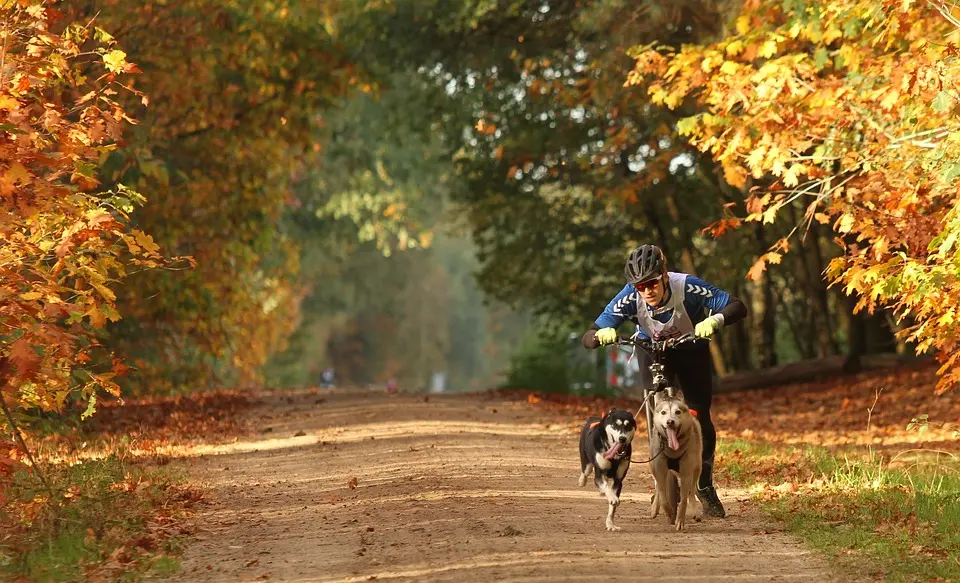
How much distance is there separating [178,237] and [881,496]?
1480 cm

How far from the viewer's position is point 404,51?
24594mm

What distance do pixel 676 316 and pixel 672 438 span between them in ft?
3.09

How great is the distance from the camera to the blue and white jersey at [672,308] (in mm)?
9117

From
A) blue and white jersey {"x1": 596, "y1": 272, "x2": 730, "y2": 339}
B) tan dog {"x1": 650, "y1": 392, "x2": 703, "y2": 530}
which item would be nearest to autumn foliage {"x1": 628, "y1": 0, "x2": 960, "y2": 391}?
blue and white jersey {"x1": 596, "y1": 272, "x2": 730, "y2": 339}

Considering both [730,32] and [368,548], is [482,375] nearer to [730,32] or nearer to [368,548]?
[730,32]

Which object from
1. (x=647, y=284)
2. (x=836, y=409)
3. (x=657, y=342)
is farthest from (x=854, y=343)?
(x=647, y=284)

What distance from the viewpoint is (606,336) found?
28.9 feet

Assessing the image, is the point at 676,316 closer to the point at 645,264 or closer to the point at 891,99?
the point at 645,264

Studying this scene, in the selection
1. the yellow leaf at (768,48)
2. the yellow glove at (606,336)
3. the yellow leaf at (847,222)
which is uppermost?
the yellow leaf at (768,48)

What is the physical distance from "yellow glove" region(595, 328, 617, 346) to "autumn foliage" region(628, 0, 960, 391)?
2196 millimetres

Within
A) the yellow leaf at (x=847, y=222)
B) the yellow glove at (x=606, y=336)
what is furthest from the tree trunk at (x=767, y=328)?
the yellow glove at (x=606, y=336)

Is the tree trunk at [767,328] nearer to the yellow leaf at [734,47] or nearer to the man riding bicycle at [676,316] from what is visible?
the yellow leaf at [734,47]

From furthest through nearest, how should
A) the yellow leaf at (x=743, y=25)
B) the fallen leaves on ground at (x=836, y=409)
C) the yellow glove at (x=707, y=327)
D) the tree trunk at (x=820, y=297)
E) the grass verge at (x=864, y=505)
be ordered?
the tree trunk at (x=820, y=297) → the fallen leaves on ground at (x=836, y=409) → the yellow leaf at (x=743, y=25) → the yellow glove at (x=707, y=327) → the grass verge at (x=864, y=505)

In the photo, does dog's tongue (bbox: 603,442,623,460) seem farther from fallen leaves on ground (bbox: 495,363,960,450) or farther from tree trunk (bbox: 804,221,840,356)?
tree trunk (bbox: 804,221,840,356)
